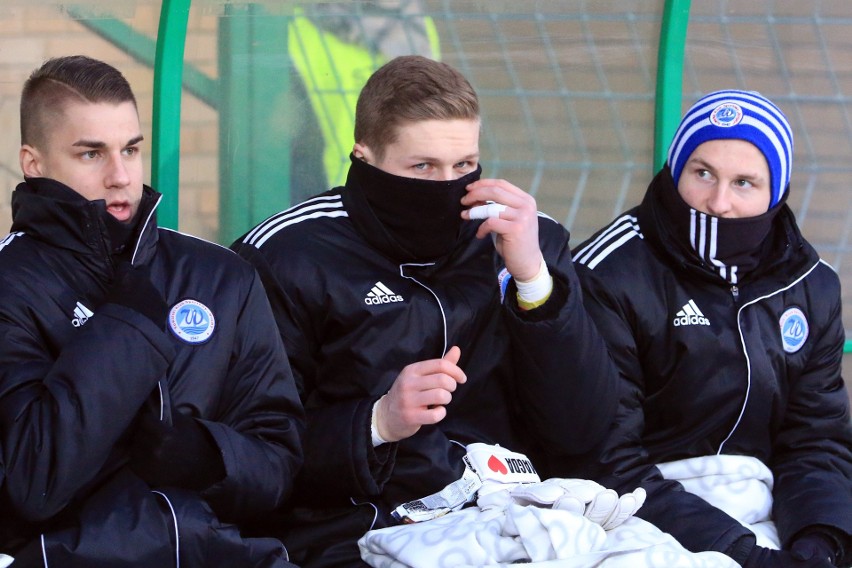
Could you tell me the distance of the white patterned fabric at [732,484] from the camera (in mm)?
3846

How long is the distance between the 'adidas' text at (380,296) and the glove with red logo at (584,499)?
26.2 inches

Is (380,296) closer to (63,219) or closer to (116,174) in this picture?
(116,174)

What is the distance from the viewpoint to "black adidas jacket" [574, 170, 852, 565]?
12.8 ft

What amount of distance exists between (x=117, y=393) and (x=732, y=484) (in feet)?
5.95

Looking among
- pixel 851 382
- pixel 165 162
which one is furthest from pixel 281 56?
pixel 851 382

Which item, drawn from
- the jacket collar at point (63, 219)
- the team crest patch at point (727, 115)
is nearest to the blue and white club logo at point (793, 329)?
the team crest patch at point (727, 115)

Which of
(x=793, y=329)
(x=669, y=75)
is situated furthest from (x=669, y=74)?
(x=793, y=329)

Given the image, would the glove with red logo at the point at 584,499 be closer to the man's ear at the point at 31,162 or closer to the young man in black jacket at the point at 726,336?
the young man in black jacket at the point at 726,336

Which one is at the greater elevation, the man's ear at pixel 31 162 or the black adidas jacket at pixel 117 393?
the man's ear at pixel 31 162

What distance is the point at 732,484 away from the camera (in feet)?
12.7

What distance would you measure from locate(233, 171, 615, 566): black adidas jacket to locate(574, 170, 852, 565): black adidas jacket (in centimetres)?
19

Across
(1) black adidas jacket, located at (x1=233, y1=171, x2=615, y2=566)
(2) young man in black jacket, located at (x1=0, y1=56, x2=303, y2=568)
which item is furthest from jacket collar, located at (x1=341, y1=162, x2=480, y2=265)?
(2) young man in black jacket, located at (x1=0, y1=56, x2=303, y2=568)

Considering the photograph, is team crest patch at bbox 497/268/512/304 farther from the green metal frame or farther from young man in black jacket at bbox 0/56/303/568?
the green metal frame

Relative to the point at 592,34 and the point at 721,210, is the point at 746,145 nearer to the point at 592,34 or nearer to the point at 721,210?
the point at 721,210
